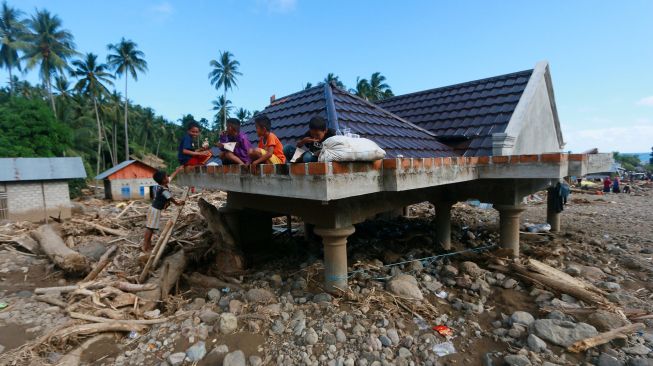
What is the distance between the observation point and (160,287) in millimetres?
5309

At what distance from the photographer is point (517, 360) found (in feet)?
11.5

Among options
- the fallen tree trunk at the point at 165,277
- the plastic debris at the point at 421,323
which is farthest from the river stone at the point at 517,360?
the fallen tree trunk at the point at 165,277

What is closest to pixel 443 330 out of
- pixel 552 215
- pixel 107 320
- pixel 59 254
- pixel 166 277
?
pixel 166 277

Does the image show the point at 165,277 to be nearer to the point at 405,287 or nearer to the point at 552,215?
the point at 405,287

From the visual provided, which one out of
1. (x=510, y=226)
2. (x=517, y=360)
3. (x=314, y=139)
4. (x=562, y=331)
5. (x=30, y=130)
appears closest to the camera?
(x=517, y=360)

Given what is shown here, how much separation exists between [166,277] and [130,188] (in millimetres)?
24463

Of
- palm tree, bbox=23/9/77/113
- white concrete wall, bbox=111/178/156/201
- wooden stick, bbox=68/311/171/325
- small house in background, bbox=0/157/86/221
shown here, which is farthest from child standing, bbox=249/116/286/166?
palm tree, bbox=23/9/77/113

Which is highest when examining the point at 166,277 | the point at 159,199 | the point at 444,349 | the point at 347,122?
the point at 347,122

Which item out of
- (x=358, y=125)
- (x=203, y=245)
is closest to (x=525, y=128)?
(x=358, y=125)

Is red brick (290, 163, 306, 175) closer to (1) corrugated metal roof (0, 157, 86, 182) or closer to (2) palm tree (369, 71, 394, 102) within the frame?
(1) corrugated metal roof (0, 157, 86, 182)

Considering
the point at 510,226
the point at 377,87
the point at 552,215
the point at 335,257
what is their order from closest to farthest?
the point at 335,257
the point at 510,226
the point at 552,215
the point at 377,87

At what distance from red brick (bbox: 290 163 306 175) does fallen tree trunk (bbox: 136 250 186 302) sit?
3659mm

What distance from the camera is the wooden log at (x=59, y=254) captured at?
22.7ft

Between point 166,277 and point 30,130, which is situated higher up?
point 30,130
